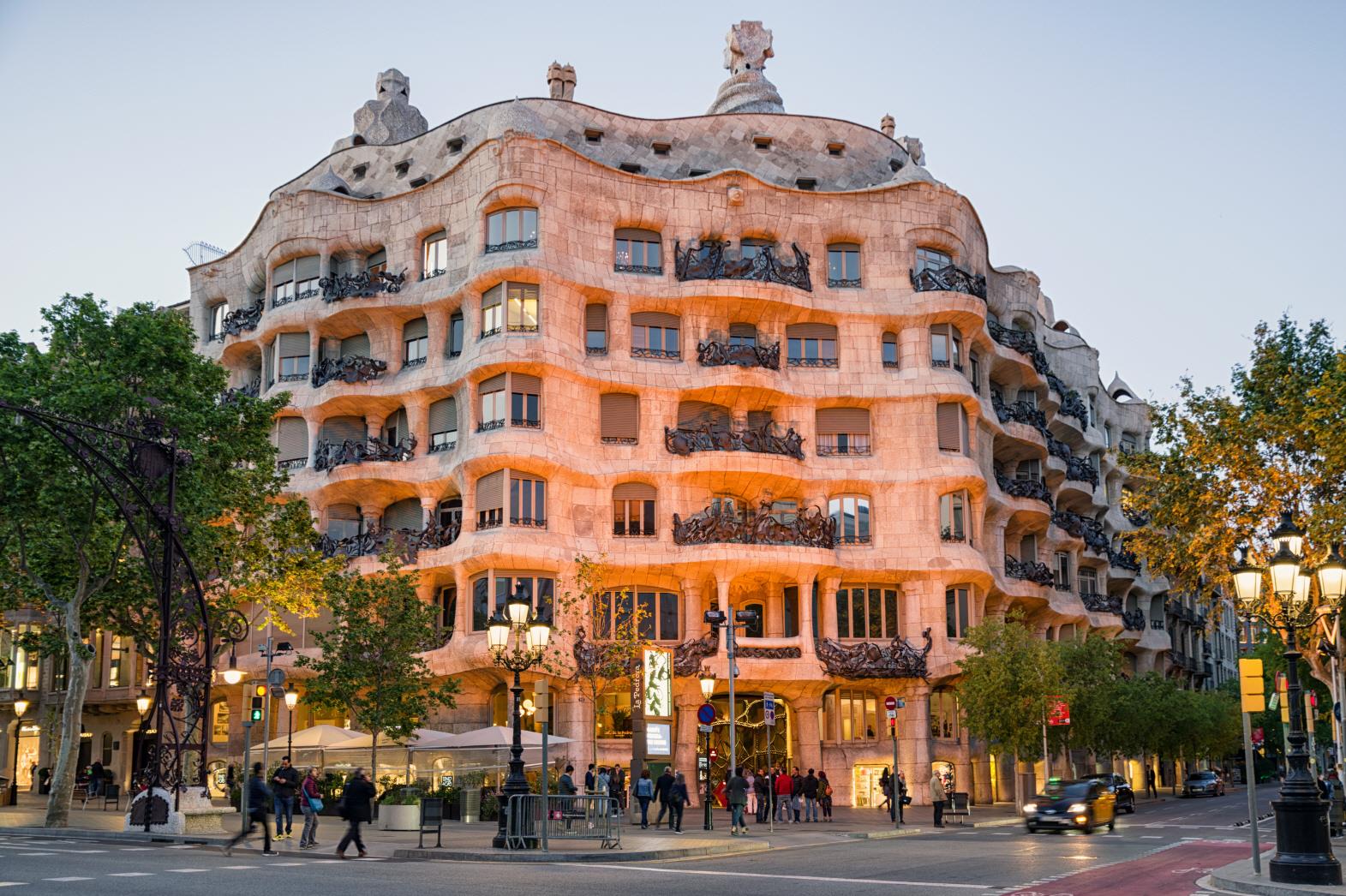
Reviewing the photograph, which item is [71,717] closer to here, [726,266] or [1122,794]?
[726,266]

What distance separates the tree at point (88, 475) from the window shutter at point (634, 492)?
14009 mm

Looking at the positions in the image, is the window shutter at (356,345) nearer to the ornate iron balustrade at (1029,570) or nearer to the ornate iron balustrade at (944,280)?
the ornate iron balustrade at (944,280)

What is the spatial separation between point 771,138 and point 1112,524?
3649 centimetres

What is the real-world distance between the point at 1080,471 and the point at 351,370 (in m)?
38.0

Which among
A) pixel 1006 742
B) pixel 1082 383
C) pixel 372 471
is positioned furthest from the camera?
pixel 1082 383

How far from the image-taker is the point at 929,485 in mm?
51781

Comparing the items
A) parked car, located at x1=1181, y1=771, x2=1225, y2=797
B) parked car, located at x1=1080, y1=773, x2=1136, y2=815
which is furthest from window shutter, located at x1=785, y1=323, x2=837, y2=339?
parked car, located at x1=1181, y1=771, x2=1225, y2=797

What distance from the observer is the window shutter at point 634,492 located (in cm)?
4969

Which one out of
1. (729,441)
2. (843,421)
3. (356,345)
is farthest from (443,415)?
(843,421)

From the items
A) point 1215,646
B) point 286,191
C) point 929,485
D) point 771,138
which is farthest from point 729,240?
point 1215,646

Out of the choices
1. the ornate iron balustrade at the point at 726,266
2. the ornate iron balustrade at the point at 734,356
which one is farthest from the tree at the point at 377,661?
the ornate iron balustrade at the point at 726,266

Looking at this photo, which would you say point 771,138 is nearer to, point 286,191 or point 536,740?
point 286,191

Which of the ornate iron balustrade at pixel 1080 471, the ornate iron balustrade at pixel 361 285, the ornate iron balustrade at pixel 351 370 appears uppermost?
the ornate iron balustrade at pixel 361 285

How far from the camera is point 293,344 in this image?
54.2 meters
